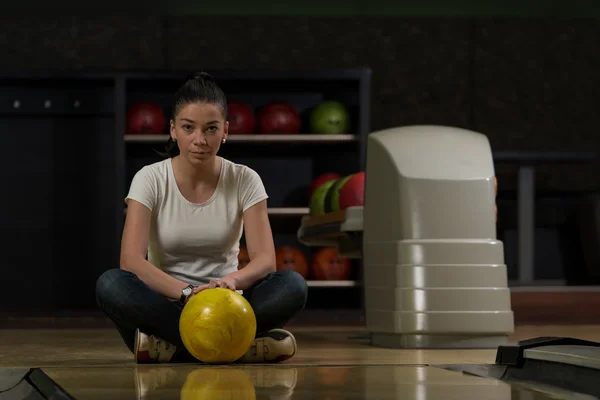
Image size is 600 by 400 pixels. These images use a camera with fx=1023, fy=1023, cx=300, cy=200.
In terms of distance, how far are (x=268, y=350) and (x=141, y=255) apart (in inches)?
18.1

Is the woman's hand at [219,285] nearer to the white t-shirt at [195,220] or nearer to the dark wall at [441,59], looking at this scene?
the white t-shirt at [195,220]

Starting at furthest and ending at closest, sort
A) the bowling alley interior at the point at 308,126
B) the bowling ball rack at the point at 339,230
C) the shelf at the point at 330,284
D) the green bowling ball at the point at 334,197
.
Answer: the shelf at the point at 330,284
the bowling alley interior at the point at 308,126
the green bowling ball at the point at 334,197
the bowling ball rack at the point at 339,230

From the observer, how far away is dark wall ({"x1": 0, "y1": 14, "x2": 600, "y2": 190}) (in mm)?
6680

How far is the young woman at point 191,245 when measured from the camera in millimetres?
2932

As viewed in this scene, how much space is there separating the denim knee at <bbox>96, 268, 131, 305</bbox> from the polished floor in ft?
0.63

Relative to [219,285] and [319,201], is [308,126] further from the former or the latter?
[219,285]

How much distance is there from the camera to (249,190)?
309 cm

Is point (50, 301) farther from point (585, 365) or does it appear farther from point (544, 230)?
point (585, 365)

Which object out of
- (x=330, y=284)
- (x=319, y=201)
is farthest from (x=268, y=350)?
(x=330, y=284)

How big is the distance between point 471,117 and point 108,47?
2.43 m

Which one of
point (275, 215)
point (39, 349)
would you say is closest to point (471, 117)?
point (275, 215)

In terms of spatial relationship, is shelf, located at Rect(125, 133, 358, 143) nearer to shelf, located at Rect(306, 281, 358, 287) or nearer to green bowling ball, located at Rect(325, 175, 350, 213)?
shelf, located at Rect(306, 281, 358, 287)

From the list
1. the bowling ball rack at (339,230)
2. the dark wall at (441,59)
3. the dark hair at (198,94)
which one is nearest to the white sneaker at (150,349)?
the dark hair at (198,94)

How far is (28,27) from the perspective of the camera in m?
6.60
